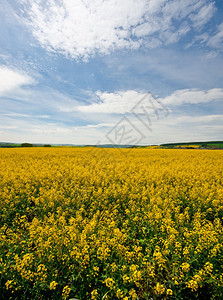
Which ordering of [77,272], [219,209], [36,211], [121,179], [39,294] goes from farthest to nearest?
[121,179], [36,211], [219,209], [77,272], [39,294]

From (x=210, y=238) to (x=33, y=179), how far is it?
26.8 ft

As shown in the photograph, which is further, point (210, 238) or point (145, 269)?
point (210, 238)

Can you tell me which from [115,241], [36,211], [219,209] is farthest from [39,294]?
[219,209]

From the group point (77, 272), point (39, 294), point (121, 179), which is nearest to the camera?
point (39, 294)

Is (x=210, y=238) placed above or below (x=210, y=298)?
above

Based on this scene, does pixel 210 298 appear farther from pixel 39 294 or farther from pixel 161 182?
pixel 161 182

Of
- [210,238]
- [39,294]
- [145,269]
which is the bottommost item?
[39,294]

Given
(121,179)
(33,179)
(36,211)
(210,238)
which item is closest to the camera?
(210,238)

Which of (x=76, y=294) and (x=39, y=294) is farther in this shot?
(x=76, y=294)

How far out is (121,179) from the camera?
857 centimetres

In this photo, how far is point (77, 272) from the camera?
9.63ft

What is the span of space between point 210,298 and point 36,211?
19.2 feet

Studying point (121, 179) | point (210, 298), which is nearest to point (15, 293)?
point (210, 298)

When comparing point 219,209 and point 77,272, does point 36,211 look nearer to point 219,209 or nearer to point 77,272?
point 77,272
